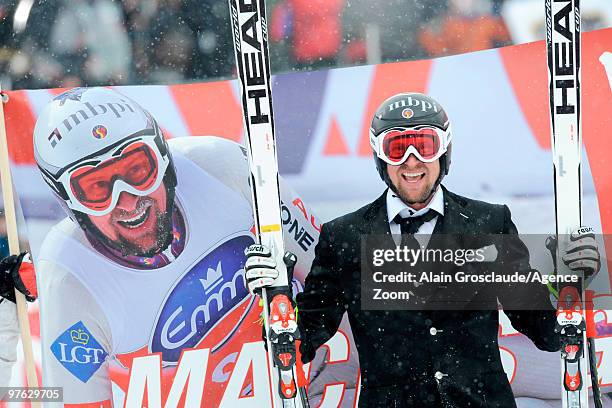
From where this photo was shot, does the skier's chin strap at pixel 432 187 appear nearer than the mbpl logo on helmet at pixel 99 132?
Yes

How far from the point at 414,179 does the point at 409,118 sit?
10.6 inches

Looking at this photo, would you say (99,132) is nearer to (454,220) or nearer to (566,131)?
(454,220)

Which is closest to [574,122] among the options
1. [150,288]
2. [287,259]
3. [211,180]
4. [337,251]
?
[337,251]

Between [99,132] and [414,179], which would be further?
[99,132]

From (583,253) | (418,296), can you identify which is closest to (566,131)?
(583,253)

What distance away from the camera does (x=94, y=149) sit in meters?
3.38

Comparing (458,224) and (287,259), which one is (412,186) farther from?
(287,259)

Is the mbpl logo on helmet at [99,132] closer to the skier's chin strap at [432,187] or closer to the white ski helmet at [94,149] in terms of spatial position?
the white ski helmet at [94,149]

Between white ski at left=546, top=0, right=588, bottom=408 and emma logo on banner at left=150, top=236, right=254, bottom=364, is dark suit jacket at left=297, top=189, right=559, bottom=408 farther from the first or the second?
emma logo on banner at left=150, top=236, right=254, bottom=364

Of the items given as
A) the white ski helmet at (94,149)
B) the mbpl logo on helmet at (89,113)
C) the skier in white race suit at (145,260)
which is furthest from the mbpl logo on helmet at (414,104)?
the mbpl logo on helmet at (89,113)

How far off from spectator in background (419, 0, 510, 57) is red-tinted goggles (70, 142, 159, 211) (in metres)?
1.47

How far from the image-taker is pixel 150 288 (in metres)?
3.54

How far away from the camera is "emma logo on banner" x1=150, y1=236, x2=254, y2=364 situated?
3562 millimetres

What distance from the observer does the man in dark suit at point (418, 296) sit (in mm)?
3195
